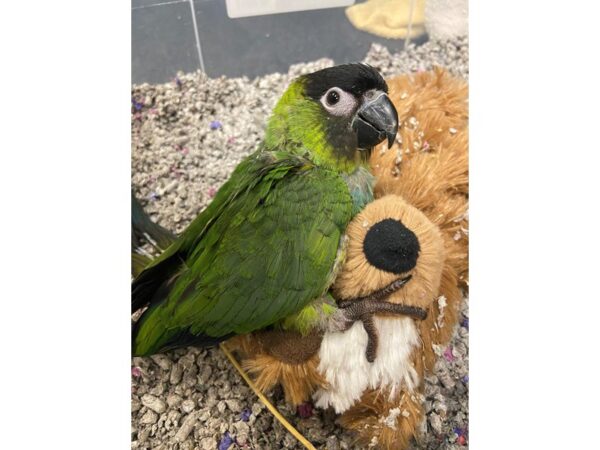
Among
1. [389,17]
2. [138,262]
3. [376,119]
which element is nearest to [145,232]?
[138,262]

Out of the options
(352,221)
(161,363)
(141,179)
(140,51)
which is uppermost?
(140,51)

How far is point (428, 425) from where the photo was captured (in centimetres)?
79

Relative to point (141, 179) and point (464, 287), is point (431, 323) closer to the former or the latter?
point (464, 287)

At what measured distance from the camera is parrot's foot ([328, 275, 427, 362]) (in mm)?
672

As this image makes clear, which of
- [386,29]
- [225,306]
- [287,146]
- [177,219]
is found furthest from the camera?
[386,29]

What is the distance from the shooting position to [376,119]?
0.75 meters

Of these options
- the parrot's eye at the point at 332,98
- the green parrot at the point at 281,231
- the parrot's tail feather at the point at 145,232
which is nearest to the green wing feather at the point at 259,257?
the green parrot at the point at 281,231

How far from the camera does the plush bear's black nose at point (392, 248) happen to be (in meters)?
0.65

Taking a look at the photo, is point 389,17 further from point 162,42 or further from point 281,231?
point 281,231

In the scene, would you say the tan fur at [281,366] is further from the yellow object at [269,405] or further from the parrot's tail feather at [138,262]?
the parrot's tail feather at [138,262]

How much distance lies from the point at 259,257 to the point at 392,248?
0.62ft

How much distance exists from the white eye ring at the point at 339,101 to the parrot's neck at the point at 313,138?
0.7 inches

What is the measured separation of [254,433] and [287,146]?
49 cm

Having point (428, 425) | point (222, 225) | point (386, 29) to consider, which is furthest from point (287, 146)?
point (386, 29)
